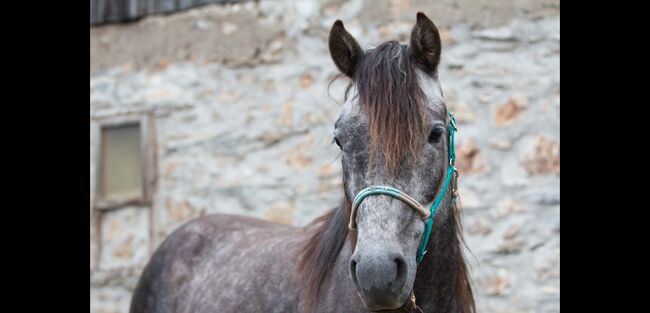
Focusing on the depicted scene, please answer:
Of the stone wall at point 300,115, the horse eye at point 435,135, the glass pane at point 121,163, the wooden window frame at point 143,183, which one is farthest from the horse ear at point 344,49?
the glass pane at point 121,163

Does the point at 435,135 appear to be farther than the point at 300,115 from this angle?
No

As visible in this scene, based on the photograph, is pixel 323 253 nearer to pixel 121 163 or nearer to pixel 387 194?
pixel 387 194

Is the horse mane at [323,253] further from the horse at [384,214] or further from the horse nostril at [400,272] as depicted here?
the horse nostril at [400,272]

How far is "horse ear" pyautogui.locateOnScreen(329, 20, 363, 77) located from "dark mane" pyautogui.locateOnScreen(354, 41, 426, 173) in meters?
0.08

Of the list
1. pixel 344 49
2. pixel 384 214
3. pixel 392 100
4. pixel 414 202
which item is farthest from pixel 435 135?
pixel 344 49

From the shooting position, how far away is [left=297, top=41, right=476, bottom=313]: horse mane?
307 centimetres

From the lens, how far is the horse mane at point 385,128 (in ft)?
10.1

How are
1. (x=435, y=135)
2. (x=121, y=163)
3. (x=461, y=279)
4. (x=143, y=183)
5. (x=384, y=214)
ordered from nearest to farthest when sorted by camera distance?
(x=384, y=214)
(x=435, y=135)
(x=461, y=279)
(x=143, y=183)
(x=121, y=163)

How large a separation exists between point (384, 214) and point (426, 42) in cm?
84

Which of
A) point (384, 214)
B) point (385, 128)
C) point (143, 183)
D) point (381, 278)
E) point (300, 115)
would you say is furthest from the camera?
point (143, 183)

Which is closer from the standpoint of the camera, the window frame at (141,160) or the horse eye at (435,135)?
the horse eye at (435,135)

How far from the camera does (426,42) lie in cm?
341

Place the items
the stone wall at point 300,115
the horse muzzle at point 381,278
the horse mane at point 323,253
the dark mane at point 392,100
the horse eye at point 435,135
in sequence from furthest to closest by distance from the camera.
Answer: the stone wall at point 300,115
the horse mane at point 323,253
the horse eye at point 435,135
the dark mane at point 392,100
the horse muzzle at point 381,278

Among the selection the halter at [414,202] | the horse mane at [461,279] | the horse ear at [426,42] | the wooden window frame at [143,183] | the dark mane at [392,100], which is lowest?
the wooden window frame at [143,183]
